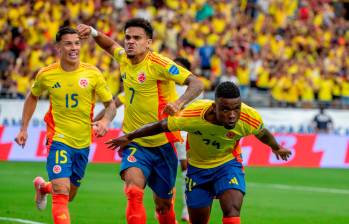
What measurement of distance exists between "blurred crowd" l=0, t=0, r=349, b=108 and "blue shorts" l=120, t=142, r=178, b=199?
1509cm

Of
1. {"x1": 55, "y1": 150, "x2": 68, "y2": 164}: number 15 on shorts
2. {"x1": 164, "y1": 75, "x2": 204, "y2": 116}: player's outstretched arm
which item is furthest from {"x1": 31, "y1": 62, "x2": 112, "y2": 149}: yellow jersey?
{"x1": 164, "y1": 75, "x2": 204, "y2": 116}: player's outstretched arm

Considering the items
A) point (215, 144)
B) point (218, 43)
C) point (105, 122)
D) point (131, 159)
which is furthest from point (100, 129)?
point (218, 43)

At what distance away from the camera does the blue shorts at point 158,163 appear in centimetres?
1123

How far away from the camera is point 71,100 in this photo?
38.8ft

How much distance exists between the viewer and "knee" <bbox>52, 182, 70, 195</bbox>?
11172mm

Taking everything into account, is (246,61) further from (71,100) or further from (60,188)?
(60,188)

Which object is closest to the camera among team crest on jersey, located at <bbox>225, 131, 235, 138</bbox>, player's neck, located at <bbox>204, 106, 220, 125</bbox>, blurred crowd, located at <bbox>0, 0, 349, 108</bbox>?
player's neck, located at <bbox>204, 106, 220, 125</bbox>

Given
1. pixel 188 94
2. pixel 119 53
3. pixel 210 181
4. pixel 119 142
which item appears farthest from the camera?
pixel 119 53

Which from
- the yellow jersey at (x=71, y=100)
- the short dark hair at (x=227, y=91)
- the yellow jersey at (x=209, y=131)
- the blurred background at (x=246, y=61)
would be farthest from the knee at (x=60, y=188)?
the blurred background at (x=246, y=61)

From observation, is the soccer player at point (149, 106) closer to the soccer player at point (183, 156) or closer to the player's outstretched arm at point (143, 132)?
the player's outstretched arm at point (143, 132)

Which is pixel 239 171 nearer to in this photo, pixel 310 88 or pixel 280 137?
pixel 280 137

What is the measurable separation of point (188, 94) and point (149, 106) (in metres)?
0.72

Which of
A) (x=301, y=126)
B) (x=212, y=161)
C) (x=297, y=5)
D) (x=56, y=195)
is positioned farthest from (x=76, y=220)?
(x=297, y=5)

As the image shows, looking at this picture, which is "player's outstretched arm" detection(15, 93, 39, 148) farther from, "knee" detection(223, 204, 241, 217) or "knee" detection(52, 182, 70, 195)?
"knee" detection(223, 204, 241, 217)
